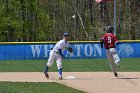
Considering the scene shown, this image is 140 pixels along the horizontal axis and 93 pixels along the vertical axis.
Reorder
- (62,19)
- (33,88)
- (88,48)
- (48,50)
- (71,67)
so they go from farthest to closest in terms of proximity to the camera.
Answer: (62,19) < (88,48) < (48,50) < (71,67) < (33,88)

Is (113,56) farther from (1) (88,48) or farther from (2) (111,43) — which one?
(1) (88,48)

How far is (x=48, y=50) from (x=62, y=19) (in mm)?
41474

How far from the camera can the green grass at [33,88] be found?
1338 centimetres

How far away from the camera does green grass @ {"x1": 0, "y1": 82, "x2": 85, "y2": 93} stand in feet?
43.9

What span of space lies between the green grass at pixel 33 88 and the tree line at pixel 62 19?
46.1 meters

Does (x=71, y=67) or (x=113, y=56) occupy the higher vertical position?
(x=113, y=56)

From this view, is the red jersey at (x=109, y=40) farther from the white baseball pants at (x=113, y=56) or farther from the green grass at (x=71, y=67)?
the green grass at (x=71, y=67)

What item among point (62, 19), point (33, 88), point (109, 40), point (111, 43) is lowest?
point (33, 88)

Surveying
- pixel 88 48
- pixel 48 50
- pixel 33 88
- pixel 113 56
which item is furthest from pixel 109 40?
pixel 88 48

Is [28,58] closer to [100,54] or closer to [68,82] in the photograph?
[100,54]

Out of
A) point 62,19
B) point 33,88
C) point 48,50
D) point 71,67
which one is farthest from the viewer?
point 62,19

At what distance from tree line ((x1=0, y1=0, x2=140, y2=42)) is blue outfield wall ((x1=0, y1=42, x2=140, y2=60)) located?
25.9 m

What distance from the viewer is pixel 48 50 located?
3531cm

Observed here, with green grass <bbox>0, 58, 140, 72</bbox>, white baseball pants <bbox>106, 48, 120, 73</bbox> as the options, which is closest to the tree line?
green grass <bbox>0, 58, 140, 72</bbox>
